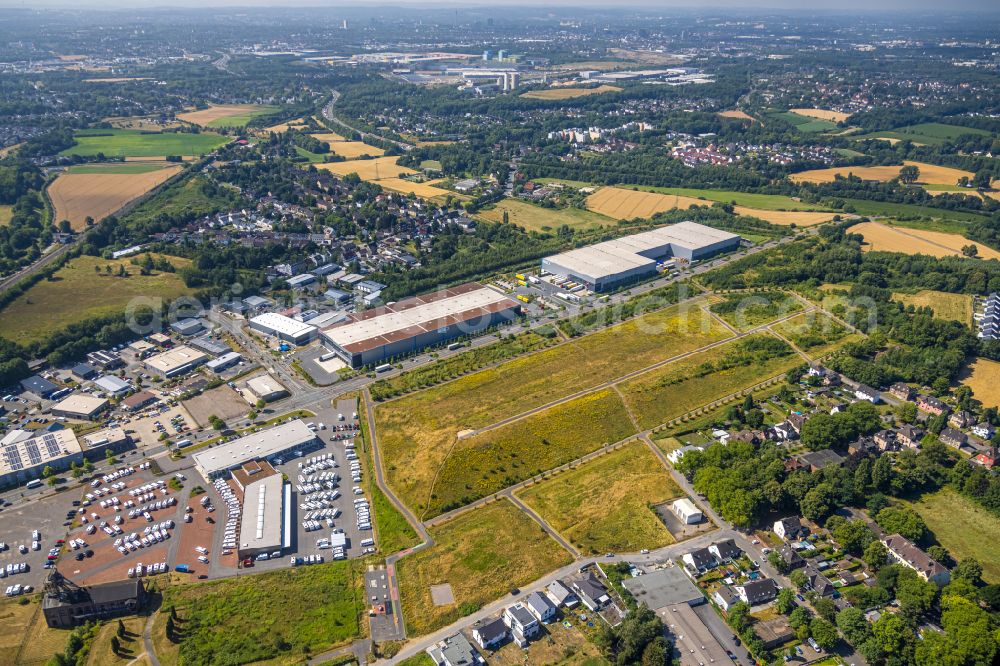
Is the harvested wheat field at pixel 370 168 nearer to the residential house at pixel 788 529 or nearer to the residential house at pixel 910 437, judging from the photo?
the residential house at pixel 910 437

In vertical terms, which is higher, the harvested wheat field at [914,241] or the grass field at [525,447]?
the harvested wheat field at [914,241]

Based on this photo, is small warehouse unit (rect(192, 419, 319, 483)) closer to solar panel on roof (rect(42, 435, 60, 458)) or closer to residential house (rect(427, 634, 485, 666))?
solar panel on roof (rect(42, 435, 60, 458))

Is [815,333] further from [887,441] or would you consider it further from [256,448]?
[256,448]

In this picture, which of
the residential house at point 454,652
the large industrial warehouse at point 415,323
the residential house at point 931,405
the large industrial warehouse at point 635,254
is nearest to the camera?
the residential house at point 454,652

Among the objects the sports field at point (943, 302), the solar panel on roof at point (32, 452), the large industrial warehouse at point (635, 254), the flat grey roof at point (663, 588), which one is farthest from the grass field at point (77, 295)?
the sports field at point (943, 302)

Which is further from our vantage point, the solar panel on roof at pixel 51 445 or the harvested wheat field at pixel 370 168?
the harvested wheat field at pixel 370 168

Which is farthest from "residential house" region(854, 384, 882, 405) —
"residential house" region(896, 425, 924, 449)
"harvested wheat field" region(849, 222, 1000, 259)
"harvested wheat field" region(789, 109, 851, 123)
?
"harvested wheat field" region(789, 109, 851, 123)

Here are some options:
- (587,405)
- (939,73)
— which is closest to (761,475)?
(587,405)

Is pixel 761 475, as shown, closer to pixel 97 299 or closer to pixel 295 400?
pixel 295 400
